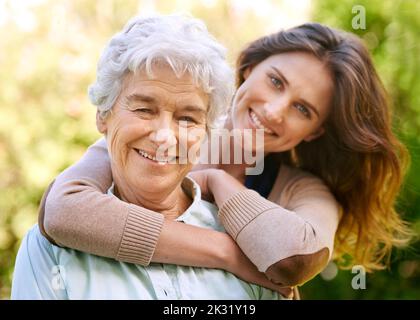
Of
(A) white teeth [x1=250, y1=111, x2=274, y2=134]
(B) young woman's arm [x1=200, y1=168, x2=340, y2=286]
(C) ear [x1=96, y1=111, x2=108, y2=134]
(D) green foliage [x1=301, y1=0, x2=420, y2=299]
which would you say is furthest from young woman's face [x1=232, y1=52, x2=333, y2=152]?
(D) green foliage [x1=301, y1=0, x2=420, y2=299]

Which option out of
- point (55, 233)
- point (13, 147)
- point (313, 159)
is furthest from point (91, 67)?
point (55, 233)

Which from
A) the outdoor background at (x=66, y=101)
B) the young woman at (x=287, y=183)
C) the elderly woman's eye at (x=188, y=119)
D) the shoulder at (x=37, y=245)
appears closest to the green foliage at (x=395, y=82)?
the outdoor background at (x=66, y=101)

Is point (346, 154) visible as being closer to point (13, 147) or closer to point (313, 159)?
point (313, 159)

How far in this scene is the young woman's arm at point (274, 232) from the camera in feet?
6.03

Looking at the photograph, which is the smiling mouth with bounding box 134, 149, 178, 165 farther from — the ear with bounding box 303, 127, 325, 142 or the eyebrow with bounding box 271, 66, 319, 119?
the ear with bounding box 303, 127, 325, 142

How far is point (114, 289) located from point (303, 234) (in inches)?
23.1

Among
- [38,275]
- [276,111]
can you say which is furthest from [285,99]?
[38,275]

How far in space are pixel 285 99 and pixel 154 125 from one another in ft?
2.48

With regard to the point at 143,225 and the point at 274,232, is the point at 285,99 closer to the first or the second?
the point at 274,232

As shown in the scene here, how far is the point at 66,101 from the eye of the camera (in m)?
4.09

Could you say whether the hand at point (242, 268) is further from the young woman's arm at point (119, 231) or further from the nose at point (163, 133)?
the nose at point (163, 133)

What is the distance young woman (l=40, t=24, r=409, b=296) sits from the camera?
174cm

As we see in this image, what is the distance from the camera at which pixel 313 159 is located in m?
2.70

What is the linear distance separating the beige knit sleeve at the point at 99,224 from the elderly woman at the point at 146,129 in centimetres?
2
